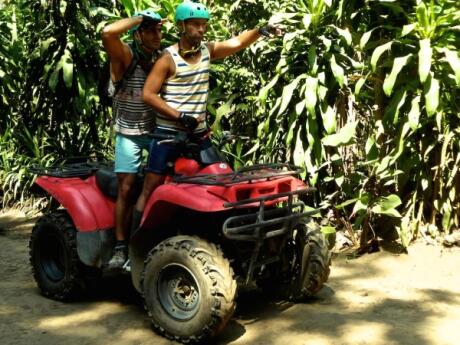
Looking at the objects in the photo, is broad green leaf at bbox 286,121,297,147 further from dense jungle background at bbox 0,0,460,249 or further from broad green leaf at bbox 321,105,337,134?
broad green leaf at bbox 321,105,337,134

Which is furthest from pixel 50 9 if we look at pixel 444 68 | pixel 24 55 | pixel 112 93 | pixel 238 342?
pixel 238 342

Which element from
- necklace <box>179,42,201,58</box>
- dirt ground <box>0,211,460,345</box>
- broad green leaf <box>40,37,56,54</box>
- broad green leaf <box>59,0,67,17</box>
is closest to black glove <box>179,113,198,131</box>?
necklace <box>179,42,201,58</box>

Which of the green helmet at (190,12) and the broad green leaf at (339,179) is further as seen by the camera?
the broad green leaf at (339,179)

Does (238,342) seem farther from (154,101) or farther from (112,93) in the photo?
(112,93)

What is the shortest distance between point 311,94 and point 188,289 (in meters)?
2.23

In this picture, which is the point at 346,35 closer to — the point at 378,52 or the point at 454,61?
the point at 378,52

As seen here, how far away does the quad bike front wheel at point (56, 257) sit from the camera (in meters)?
4.63

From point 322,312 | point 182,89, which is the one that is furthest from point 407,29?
point 322,312

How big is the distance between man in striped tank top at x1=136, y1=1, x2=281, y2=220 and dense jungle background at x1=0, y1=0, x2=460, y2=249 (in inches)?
54.7

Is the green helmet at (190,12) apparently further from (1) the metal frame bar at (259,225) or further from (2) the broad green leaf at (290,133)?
(2) the broad green leaf at (290,133)

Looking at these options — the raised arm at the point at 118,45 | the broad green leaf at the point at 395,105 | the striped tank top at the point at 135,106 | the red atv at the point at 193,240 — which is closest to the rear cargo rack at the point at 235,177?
the red atv at the point at 193,240

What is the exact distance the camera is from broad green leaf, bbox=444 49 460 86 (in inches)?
185

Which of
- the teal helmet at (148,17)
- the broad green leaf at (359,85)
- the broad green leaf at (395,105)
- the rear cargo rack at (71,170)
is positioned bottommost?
the rear cargo rack at (71,170)

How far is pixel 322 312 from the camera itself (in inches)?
169
